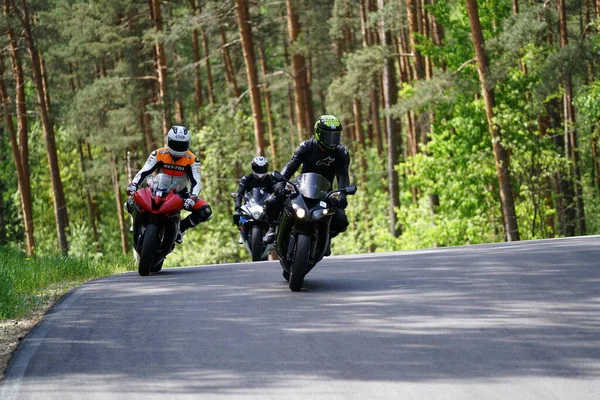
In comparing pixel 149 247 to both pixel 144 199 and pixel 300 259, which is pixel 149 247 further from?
pixel 300 259

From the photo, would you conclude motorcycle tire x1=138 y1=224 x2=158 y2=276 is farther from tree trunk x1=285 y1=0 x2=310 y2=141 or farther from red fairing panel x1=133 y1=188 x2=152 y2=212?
tree trunk x1=285 y1=0 x2=310 y2=141

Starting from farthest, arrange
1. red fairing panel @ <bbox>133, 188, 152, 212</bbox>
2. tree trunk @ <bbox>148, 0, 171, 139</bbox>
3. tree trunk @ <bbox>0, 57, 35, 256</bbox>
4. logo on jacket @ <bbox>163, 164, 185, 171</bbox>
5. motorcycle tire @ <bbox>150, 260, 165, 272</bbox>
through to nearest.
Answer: tree trunk @ <bbox>0, 57, 35, 256</bbox>
tree trunk @ <bbox>148, 0, 171, 139</bbox>
motorcycle tire @ <bbox>150, 260, 165, 272</bbox>
logo on jacket @ <bbox>163, 164, 185, 171</bbox>
red fairing panel @ <bbox>133, 188, 152, 212</bbox>

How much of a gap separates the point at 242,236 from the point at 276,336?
1179 centimetres

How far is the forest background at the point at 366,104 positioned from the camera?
3400 centimetres

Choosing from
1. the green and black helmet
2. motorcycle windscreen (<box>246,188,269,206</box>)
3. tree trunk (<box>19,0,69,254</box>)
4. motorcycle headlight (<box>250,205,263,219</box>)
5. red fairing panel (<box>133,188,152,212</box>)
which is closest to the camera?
the green and black helmet

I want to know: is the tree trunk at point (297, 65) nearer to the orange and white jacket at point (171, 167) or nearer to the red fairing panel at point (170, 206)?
the orange and white jacket at point (171, 167)

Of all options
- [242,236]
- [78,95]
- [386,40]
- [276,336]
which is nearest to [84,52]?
[78,95]

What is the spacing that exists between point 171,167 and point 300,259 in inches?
158

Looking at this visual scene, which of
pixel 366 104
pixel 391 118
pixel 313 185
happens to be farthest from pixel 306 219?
pixel 366 104

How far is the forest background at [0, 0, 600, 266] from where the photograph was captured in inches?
1339

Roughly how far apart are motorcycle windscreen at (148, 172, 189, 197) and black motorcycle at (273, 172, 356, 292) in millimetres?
3397

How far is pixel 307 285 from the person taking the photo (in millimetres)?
12344

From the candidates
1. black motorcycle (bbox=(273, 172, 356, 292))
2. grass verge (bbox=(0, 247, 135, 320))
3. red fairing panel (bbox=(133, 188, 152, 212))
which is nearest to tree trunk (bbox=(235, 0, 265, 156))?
grass verge (bbox=(0, 247, 135, 320))

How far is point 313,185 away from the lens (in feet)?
38.3
